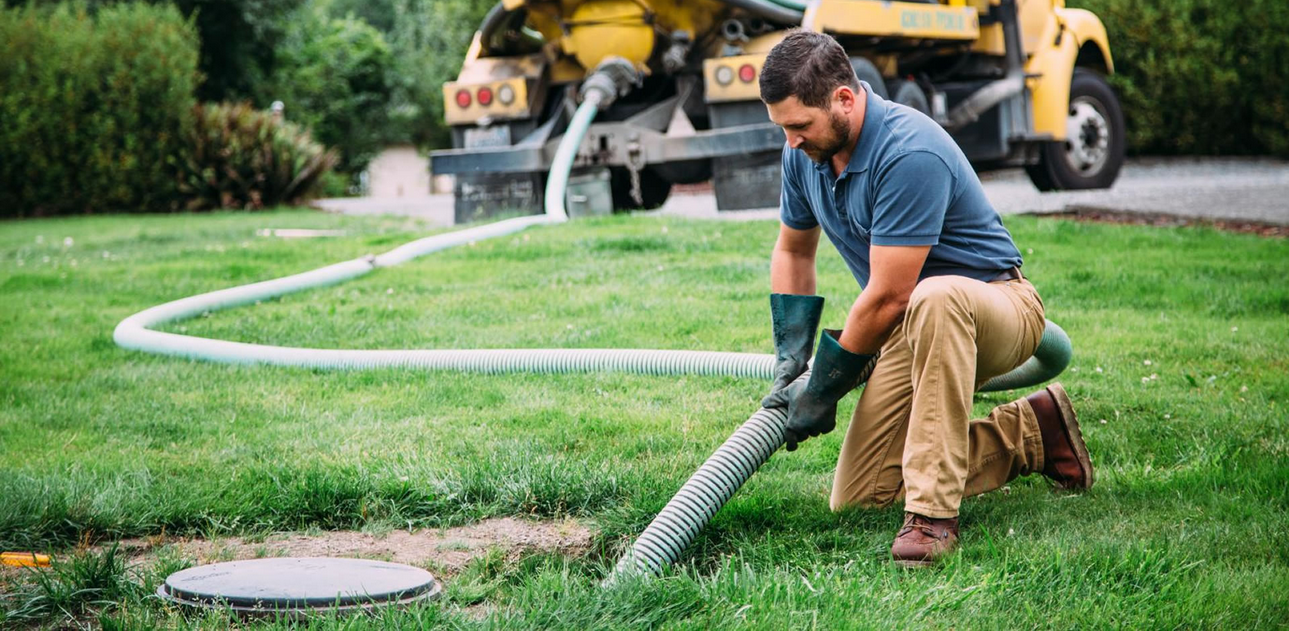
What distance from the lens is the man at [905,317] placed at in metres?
3.16

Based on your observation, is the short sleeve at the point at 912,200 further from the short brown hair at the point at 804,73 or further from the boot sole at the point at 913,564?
the boot sole at the point at 913,564

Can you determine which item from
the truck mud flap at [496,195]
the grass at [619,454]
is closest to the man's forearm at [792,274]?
the grass at [619,454]

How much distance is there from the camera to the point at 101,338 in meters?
6.11

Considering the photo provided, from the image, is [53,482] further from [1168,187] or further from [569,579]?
[1168,187]

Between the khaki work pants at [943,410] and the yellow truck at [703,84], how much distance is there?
5.89m

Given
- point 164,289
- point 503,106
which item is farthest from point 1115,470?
point 503,106

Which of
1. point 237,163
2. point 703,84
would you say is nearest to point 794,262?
point 703,84

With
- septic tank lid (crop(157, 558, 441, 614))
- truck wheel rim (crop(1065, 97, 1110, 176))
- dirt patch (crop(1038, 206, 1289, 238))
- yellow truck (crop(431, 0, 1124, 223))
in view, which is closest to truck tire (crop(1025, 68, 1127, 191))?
truck wheel rim (crop(1065, 97, 1110, 176))

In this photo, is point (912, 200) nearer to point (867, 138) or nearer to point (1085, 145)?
point (867, 138)

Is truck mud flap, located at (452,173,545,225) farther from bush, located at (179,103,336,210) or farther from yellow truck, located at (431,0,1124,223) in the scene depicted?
bush, located at (179,103,336,210)

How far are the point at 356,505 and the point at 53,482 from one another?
2.97 ft

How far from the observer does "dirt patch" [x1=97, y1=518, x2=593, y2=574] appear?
3.22m

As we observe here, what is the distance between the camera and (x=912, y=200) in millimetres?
3152

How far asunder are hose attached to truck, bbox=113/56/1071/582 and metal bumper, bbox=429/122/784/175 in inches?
9.3
